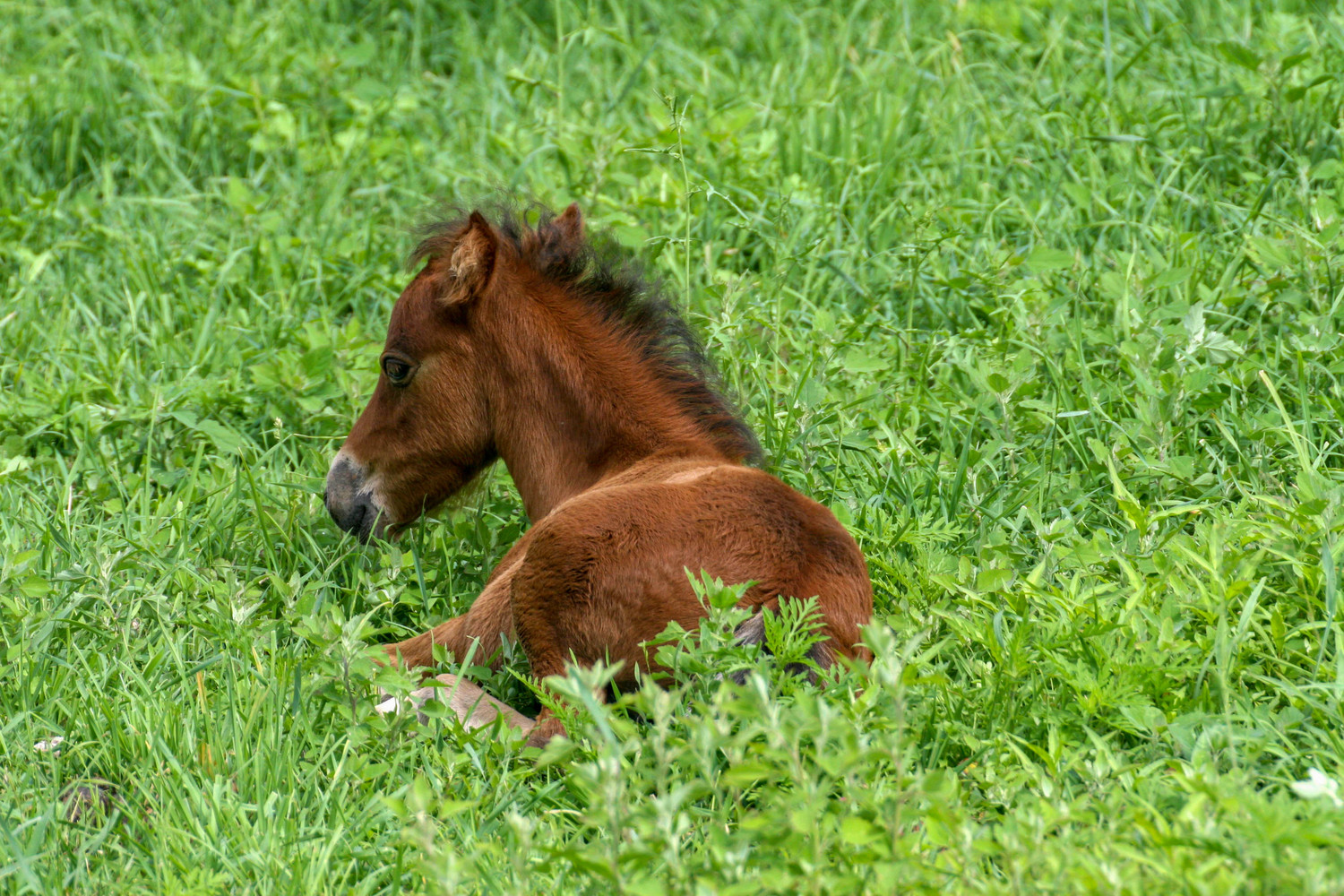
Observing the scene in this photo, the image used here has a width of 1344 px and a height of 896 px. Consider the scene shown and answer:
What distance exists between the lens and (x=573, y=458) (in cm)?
366

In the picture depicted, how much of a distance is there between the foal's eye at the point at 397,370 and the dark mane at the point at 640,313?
0.47 m

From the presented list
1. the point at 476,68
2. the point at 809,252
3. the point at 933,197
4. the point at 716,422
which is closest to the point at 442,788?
the point at 716,422

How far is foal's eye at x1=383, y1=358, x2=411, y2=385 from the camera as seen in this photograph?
3.84 metres

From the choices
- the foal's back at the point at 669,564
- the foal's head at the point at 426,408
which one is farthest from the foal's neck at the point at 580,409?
the foal's back at the point at 669,564

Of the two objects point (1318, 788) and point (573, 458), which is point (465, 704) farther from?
point (1318, 788)

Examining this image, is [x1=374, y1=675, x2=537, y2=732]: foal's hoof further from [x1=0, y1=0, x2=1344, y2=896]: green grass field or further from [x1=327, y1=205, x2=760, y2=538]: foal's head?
[x1=327, y1=205, x2=760, y2=538]: foal's head

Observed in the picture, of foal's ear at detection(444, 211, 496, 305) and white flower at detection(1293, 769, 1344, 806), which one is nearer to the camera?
white flower at detection(1293, 769, 1344, 806)

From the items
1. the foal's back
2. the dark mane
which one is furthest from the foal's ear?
the foal's back

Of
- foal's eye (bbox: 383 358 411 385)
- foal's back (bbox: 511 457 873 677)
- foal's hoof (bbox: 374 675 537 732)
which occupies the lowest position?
foal's hoof (bbox: 374 675 537 732)

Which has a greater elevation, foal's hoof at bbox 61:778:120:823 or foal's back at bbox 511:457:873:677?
foal's back at bbox 511:457:873:677

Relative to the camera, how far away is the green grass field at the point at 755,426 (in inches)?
97.6

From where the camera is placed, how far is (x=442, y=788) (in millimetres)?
2848

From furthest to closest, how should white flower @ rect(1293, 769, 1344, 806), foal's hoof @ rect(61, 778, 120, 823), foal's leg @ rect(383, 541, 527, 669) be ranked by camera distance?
1. foal's leg @ rect(383, 541, 527, 669)
2. foal's hoof @ rect(61, 778, 120, 823)
3. white flower @ rect(1293, 769, 1344, 806)

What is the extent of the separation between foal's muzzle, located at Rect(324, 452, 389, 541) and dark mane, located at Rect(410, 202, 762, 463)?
848 mm
